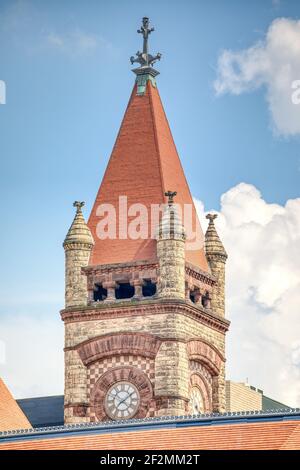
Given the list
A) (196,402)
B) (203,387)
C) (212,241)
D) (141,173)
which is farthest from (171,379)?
(141,173)

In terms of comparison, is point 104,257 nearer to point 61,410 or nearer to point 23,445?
point 61,410

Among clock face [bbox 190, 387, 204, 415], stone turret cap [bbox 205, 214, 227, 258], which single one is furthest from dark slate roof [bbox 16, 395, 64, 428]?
stone turret cap [bbox 205, 214, 227, 258]

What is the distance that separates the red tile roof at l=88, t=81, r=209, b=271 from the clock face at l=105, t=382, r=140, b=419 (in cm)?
621

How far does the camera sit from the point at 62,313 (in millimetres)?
112812

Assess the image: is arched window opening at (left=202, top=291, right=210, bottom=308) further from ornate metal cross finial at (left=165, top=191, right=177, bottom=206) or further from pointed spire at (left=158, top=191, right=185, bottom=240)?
ornate metal cross finial at (left=165, top=191, right=177, bottom=206)

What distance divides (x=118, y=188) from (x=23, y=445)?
21096mm

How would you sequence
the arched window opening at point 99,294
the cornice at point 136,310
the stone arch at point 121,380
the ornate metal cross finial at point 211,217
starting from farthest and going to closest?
1. the ornate metal cross finial at point 211,217
2. the arched window opening at point 99,294
3. the cornice at point 136,310
4. the stone arch at point 121,380

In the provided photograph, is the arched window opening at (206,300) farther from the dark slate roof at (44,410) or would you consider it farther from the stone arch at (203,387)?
the dark slate roof at (44,410)

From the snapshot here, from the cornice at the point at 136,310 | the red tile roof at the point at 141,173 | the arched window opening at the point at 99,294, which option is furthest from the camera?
the arched window opening at the point at 99,294

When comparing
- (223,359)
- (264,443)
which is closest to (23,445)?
(264,443)

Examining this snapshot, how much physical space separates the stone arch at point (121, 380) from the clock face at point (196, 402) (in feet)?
7.82

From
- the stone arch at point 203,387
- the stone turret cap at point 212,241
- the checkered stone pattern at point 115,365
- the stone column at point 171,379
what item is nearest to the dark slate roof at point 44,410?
the checkered stone pattern at point 115,365

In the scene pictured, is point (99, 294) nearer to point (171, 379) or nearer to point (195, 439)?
point (171, 379)

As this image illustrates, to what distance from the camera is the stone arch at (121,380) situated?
10944cm
